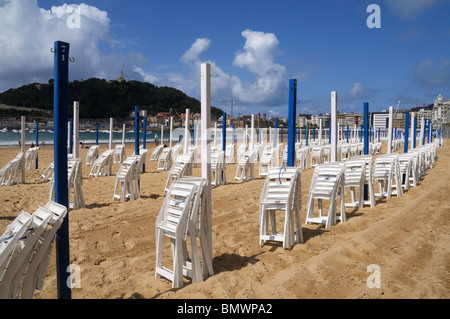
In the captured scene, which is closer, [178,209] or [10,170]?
[178,209]

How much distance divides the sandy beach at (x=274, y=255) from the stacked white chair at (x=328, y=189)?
0.15 meters

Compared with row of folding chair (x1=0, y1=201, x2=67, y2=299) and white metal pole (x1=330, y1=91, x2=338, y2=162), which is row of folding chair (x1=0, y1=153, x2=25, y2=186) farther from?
white metal pole (x1=330, y1=91, x2=338, y2=162)

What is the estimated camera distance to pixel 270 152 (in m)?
10.3

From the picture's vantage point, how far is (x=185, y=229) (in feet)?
9.43

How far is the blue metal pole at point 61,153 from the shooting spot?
2.38m

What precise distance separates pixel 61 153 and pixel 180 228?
1097mm

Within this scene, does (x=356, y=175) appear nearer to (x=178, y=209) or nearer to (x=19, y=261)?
(x=178, y=209)

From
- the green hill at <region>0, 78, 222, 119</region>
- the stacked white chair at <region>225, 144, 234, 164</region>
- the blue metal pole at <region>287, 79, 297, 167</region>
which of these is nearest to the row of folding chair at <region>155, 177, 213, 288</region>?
the blue metal pole at <region>287, 79, 297, 167</region>

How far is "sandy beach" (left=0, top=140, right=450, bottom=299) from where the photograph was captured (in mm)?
2723

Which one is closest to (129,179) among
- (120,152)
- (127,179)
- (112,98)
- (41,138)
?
(127,179)

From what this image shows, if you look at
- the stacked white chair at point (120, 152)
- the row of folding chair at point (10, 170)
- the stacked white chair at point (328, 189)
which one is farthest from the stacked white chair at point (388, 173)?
the stacked white chair at point (120, 152)

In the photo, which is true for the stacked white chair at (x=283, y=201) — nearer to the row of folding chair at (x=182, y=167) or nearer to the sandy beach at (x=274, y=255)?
the sandy beach at (x=274, y=255)
